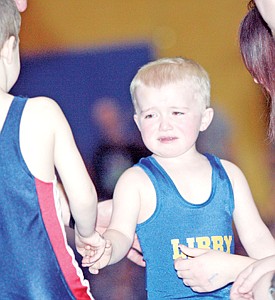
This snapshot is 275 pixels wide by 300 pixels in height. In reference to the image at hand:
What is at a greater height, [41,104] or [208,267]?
[41,104]

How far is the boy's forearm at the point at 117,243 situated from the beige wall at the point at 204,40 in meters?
1.32

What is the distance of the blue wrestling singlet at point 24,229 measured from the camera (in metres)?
1.27

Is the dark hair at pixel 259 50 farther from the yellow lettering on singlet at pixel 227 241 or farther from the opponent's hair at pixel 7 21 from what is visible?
the opponent's hair at pixel 7 21

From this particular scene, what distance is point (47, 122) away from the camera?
1.30m

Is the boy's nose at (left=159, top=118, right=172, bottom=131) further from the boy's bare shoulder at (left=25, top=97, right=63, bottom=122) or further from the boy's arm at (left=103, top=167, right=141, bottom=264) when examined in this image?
the boy's bare shoulder at (left=25, top=97, right=63, bottom=122)

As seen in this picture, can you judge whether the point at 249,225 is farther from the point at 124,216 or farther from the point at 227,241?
the point at 124,216

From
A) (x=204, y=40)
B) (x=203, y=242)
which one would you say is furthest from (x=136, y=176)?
(x=204, y=40)

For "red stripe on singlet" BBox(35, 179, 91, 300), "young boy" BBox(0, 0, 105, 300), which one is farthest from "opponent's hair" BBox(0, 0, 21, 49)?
"red stripe on singlet" BBox(35, 179, 91, 300)

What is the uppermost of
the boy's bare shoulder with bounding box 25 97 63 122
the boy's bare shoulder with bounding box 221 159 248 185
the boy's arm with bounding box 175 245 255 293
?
the boy's bare shoulder with bounding box 25 97 63 122

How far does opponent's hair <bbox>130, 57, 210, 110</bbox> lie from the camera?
170 centimetres

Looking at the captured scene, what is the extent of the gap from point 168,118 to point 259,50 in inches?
9.9

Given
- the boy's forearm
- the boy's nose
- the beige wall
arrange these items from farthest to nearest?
1. the beige wall
2. the boy's nose
3. the boy's forearm

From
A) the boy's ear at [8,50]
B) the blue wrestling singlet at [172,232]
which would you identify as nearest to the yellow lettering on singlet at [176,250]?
the blue wrestling singlet at [172,232]

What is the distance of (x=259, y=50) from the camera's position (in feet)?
5.28
